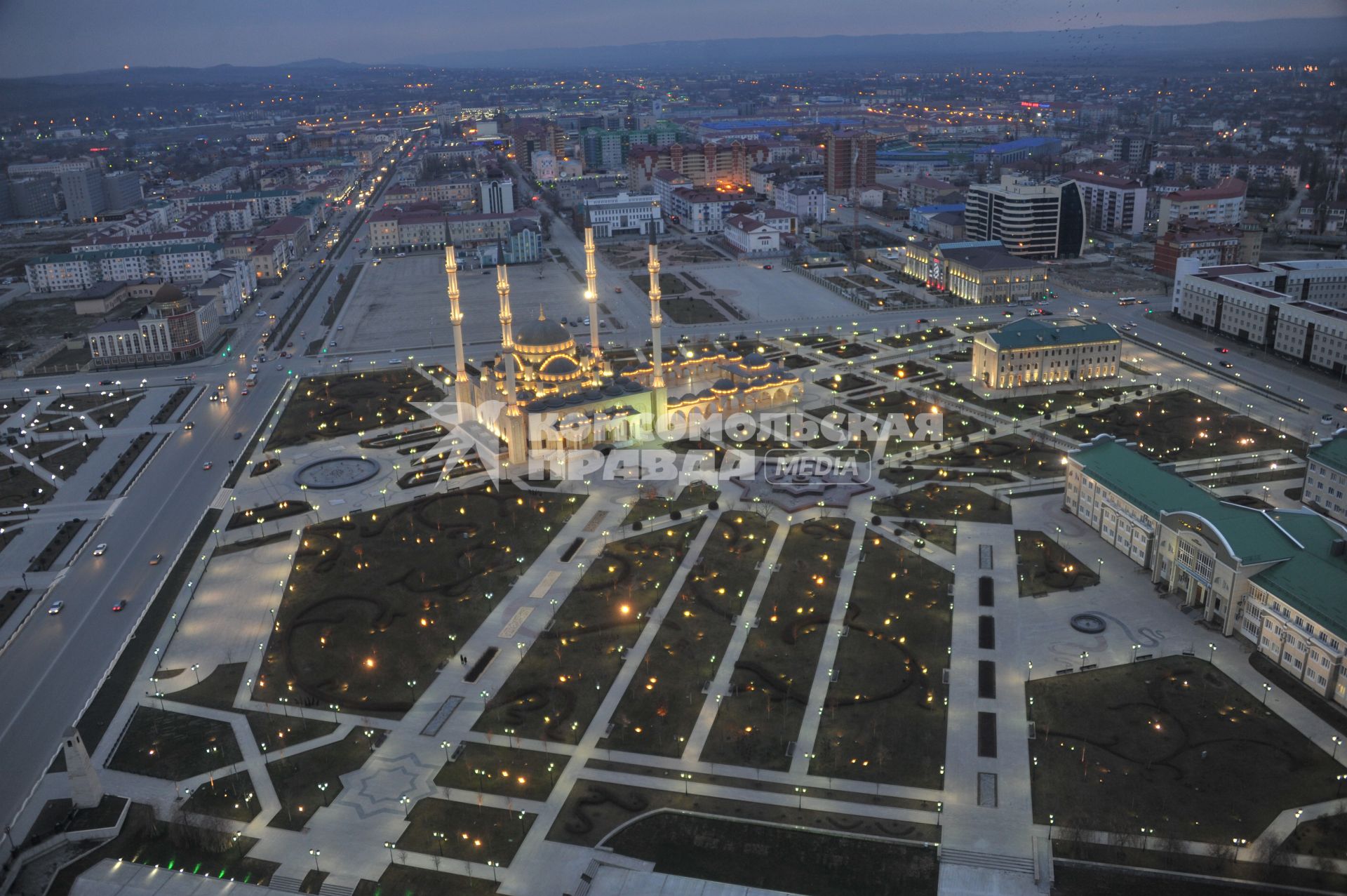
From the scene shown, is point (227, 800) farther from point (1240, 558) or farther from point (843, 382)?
point (843, 382)

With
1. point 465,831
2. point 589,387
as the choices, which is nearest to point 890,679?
point 465,831

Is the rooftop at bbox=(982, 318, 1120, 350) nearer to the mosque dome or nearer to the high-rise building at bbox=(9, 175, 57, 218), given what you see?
the mosque dome

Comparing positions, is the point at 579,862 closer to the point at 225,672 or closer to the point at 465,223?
the point at 225,672

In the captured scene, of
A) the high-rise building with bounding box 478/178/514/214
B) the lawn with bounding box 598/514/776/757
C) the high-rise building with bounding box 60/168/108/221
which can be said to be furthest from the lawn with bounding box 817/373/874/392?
the high-rise building with bounding box 60/168/108/221

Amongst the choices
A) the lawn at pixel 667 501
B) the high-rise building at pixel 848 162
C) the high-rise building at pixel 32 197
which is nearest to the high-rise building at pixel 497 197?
the high-rise building at pixel 848 162

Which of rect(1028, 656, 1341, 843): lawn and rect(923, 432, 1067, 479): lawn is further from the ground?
rect(923, 432, 1067, 479): lawn

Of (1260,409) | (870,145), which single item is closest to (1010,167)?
(870,145)

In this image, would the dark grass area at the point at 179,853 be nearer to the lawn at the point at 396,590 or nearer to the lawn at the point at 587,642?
the lawn at the point at 396,590
